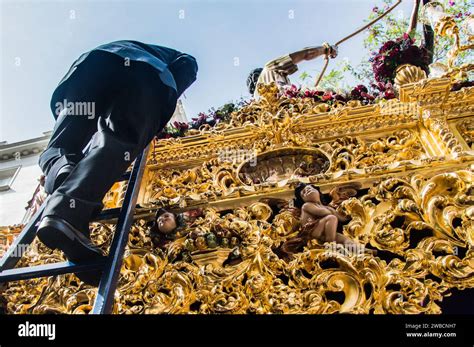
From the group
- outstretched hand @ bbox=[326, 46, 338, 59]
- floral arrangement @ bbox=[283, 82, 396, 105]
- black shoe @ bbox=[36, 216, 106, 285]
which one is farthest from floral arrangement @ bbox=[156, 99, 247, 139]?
black shoe @ bbox=[36, 216, 106, 285]

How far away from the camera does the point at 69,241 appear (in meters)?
3.07

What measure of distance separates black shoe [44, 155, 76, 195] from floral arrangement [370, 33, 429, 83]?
4.97 m

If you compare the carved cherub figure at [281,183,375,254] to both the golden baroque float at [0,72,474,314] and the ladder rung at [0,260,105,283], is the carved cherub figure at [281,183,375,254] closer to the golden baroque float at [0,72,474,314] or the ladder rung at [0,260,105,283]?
the golden baroque float at [0,72,474,314]

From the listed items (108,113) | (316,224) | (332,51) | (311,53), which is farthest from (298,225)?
(332,51)

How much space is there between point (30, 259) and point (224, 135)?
271cm

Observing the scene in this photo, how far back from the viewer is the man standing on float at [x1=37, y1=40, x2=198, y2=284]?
3.60m

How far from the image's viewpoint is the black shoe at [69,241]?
3.01 meters

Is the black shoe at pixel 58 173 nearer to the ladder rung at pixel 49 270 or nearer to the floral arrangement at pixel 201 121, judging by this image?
the ladder rung at pixel 49 270

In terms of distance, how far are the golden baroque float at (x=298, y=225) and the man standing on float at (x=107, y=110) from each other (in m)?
0.99

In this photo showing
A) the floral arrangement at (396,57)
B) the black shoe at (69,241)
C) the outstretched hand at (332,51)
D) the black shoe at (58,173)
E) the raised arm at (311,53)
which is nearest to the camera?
the black shoe at (69,241)

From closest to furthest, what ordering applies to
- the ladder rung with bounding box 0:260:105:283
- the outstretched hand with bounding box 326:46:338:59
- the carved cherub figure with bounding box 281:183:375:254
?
1. the ladder rung with bounding box 0:260:105:283
2. the carved cherub figure with bounding box 281:183:375:254
3. the outstretched hand with bounding box 326:46:338:59

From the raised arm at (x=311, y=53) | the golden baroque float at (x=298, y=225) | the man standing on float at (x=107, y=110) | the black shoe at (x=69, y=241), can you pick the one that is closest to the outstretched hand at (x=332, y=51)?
the raised arm at (x=311, y=53)
